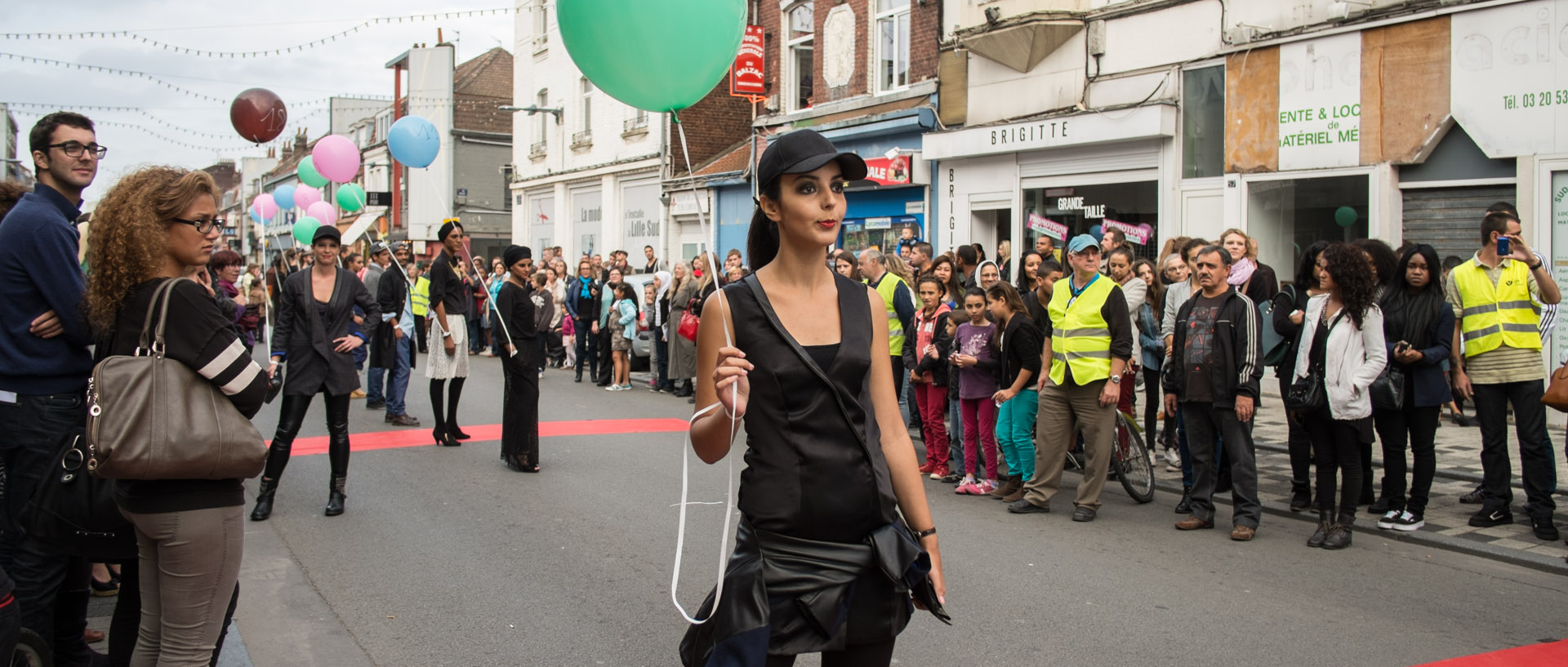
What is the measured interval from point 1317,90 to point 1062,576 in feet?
30.7

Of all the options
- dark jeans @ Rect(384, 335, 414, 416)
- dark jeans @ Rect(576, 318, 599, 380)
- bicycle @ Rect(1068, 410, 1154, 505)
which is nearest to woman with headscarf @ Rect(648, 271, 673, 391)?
dark jeans @ Rect(576, 318, 599, 380)

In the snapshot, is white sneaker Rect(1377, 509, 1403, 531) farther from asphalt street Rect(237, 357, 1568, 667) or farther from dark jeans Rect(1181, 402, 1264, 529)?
dark jeans Rect(1181, 402, 1264, 529)

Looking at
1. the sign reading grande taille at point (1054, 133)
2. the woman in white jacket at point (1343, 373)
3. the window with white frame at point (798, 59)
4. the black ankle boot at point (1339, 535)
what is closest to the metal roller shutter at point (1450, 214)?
the sign reading grande taille at point (1054, 133)

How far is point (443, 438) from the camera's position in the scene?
34.3ft

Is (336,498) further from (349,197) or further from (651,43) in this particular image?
(349,197)

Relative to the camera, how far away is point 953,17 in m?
18.9

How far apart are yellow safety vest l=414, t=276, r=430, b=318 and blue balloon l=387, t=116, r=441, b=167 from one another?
257 cm

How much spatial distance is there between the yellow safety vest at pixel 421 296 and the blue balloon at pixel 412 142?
101 inches

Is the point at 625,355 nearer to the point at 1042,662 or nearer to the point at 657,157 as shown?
the point at 1042,662

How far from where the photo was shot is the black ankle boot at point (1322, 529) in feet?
22.6

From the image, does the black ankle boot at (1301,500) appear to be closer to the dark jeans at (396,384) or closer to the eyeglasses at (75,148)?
the eyeglasses at (75,148)

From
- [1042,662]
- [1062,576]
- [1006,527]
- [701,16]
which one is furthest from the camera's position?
[1006,527]

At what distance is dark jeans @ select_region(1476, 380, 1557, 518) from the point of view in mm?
7043

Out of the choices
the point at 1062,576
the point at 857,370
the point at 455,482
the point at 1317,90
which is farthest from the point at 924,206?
the point at 857,370
